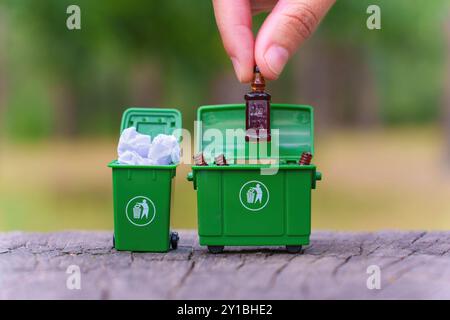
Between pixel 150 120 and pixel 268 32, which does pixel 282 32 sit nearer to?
pixel 268 32

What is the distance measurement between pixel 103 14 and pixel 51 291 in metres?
6.34

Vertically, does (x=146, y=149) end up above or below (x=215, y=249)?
above

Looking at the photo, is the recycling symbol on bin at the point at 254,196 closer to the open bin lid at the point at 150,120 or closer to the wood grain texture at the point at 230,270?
the wood grain texture at the point at 230,270

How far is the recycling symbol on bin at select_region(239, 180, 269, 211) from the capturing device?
3.74 meters

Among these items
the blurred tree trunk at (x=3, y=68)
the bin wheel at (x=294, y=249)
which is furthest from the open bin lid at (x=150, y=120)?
the blurred tree trunk at (x=3, y=68)

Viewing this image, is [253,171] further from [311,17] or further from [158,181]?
[311,17]

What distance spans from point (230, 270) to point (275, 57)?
1183 mm

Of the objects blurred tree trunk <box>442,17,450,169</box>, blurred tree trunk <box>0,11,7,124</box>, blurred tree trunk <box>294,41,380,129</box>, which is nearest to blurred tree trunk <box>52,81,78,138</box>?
blurred tree trunk <box>0,11,7,124</box>

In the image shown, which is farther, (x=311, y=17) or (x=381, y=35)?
(x=381, y=35)

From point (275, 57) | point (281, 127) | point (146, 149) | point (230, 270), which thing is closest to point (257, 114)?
point (281, 127)

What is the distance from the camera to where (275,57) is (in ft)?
12.0

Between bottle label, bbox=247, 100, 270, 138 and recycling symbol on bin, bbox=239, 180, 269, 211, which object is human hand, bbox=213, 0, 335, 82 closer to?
bottle label, bbox=247, 100, 270, 138

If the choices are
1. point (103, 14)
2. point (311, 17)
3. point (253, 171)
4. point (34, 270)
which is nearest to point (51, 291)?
point (34, 270)
